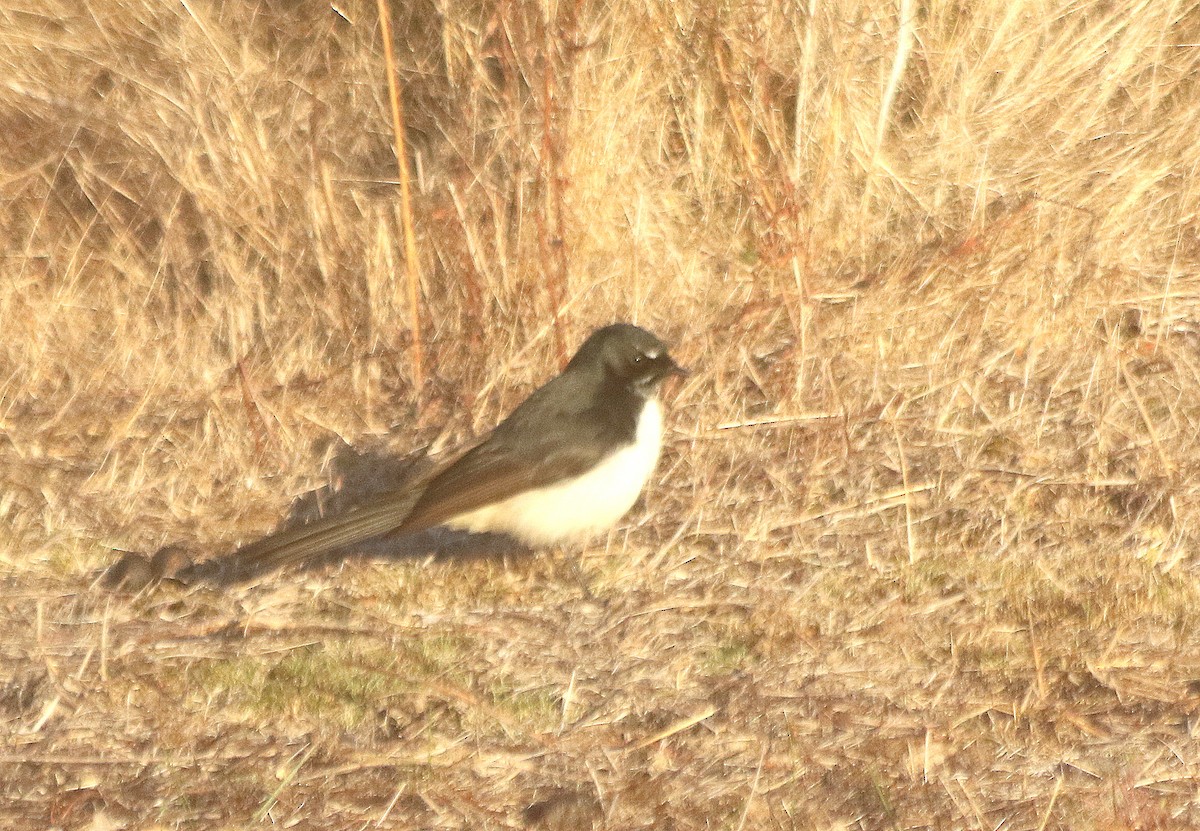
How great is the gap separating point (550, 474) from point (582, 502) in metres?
0.17

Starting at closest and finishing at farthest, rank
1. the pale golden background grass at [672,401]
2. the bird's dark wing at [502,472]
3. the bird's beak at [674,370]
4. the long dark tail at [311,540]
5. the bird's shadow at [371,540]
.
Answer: the pale golden background grass at [672,401]
the long dark tail at [311,540]
the bird's dark wing at [502,472]
the bird's shadow at [371,540]
the bird's beak at [674,370]

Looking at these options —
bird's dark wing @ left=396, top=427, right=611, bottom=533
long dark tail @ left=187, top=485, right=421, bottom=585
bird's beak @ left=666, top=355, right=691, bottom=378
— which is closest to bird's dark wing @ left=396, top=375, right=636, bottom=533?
bird's dark wing @ left=396, top=427, right=611, bottom=533

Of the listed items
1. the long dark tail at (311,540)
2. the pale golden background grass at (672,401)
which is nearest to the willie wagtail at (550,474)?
the long dark tail at (311,540)

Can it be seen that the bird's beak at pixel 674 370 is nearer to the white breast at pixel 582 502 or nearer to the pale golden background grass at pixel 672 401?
the white breast at pixel 582 502

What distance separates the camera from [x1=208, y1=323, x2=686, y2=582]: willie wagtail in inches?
205

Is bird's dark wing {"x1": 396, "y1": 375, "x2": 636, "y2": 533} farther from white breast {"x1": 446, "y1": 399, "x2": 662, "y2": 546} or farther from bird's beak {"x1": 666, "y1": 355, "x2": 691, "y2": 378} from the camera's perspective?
bird's beak {"x1": 666, "y1": 355, "x2": 691, "y2": 378}

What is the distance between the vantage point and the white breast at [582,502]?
208 inches

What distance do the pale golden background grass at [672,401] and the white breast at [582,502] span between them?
0.63 ft

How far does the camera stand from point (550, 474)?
535 centimetres

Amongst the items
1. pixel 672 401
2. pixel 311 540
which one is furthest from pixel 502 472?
pixel 672 401

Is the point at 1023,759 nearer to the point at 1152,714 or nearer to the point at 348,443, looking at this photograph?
the point at 1152,714

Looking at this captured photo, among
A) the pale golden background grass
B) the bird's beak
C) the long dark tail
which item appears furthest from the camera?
the bird's beak

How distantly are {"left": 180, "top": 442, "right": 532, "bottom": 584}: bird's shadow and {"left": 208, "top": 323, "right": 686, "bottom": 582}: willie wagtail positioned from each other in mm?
39

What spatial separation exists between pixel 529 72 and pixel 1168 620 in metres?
3.27
